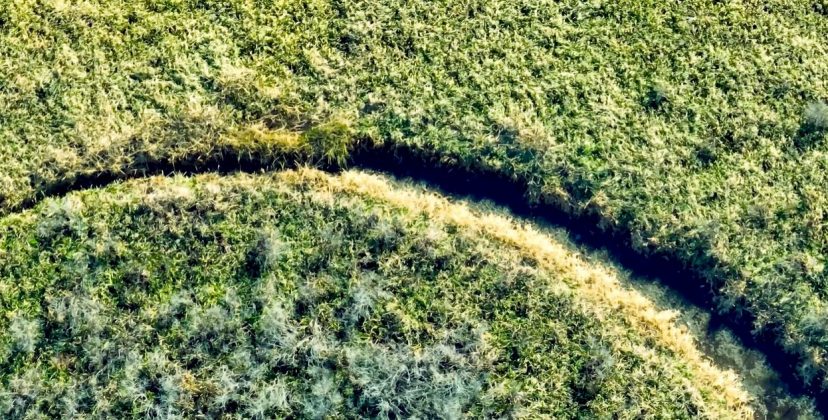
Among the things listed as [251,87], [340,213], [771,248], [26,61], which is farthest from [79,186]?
[771,248]

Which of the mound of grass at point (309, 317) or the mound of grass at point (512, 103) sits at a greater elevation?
the mound of grass at point (512, 103)

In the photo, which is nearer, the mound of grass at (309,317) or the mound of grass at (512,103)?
the mound of grass at (309,317)

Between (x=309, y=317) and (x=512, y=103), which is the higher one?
(x=512, y=103)

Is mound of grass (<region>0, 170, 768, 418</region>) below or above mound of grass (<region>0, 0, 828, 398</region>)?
below

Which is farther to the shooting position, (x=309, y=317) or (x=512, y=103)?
(x=512, y=103)
